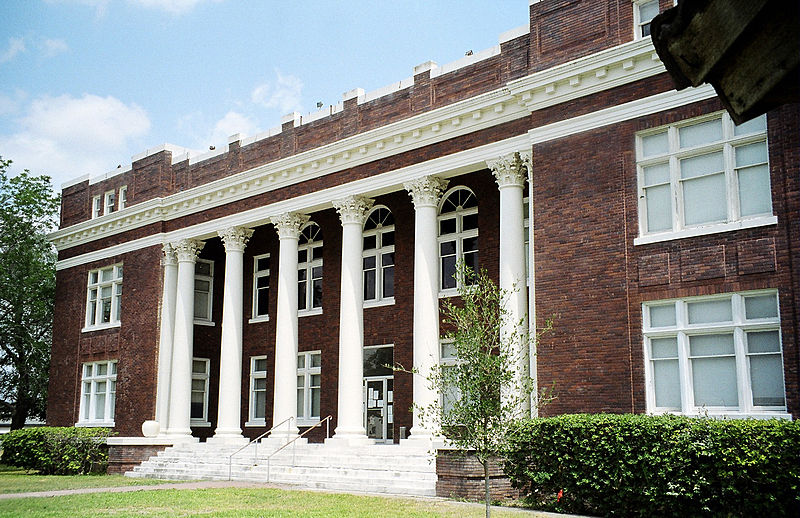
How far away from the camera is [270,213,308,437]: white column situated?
26688 mm

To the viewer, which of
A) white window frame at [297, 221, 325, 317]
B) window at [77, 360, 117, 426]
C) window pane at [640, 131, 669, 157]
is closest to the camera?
window pane at [640, 131, 669, 157]

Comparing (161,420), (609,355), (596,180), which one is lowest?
(161,420)

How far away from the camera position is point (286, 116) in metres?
28.5

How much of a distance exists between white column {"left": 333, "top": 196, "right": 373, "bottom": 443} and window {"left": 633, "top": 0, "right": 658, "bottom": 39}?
10286mm

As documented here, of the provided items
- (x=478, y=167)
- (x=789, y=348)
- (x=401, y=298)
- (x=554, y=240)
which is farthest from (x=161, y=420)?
(x=789, y=348)

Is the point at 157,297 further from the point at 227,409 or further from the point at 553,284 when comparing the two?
the point at 553,284

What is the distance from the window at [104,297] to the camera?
3491 centimetres

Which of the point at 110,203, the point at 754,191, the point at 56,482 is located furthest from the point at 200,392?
the point at 754,191

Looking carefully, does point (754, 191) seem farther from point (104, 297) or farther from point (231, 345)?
point (104, 297)

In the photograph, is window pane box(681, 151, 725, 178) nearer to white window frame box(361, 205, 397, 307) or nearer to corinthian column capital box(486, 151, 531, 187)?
corinthian column capital box(486, 151, 531, 187)

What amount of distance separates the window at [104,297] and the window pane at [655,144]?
24226mm

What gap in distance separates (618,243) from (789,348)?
4.30 m

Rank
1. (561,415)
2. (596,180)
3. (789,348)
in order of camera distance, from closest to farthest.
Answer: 1. (789,348)
2. (561,415)
3. (596,180)

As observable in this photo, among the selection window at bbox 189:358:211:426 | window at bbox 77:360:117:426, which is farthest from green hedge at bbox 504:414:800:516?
window at bbox 77:360:117:426
